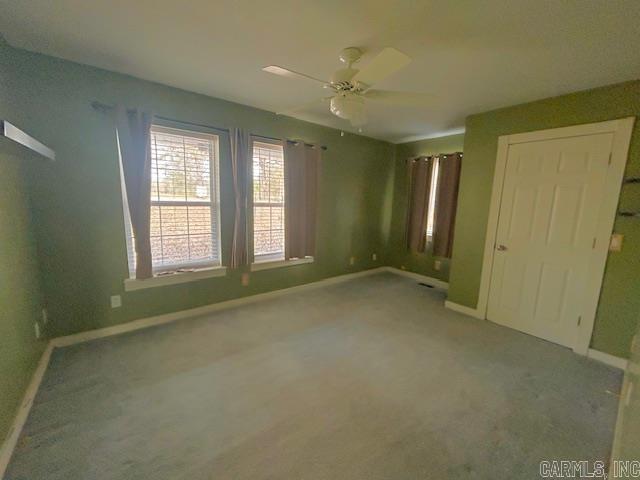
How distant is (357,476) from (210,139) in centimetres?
314

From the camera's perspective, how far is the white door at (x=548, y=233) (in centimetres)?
239

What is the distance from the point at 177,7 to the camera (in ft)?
4.89

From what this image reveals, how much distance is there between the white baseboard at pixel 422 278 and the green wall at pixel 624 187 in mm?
1041

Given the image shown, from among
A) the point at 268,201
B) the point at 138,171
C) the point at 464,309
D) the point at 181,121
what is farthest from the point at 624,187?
the point at 138,171

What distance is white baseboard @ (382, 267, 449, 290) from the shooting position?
427 cm

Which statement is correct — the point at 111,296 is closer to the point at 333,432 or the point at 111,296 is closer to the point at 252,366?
the point at 252,366

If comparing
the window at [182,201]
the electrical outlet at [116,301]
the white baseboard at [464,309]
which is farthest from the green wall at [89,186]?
the white baseboard at [464,309]

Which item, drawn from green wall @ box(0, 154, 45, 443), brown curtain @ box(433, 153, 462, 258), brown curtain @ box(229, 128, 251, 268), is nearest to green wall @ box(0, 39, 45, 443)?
green wall @ box(0, 154, 45, 443)

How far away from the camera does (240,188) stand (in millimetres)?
3098

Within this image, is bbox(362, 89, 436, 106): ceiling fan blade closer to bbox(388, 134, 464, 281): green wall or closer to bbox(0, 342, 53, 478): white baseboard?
bbox(388, 134, 464, 281): green wall

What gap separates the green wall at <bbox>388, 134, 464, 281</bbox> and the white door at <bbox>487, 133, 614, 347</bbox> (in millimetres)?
1308

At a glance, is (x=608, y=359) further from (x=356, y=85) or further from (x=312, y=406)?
(x=356, y=85)

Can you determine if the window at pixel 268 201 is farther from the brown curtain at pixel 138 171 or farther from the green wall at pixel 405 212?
the green wall at pixel 405 212

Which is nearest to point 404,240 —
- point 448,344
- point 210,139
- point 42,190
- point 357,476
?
point 448,344
